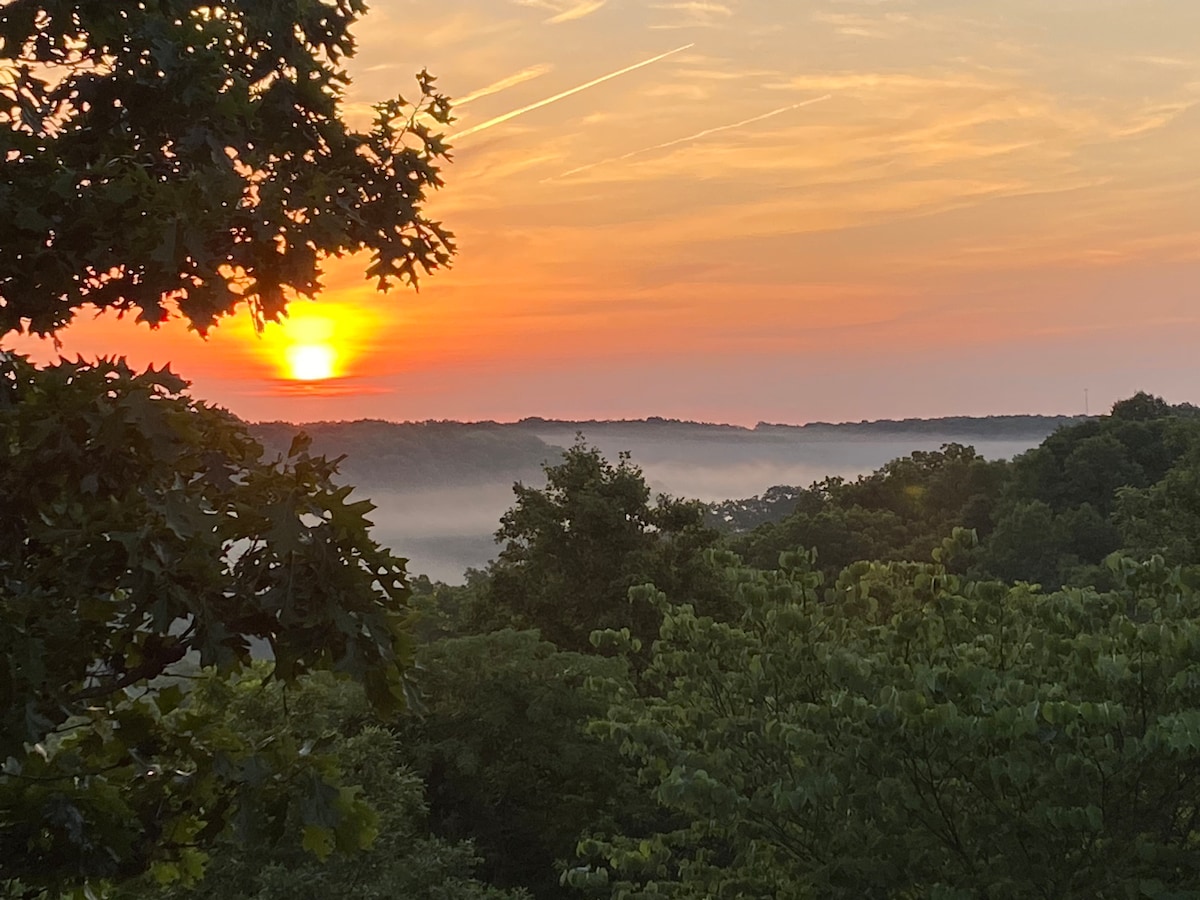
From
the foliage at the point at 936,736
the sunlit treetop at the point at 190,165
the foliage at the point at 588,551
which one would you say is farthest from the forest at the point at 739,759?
the foliage at the point at 588,551

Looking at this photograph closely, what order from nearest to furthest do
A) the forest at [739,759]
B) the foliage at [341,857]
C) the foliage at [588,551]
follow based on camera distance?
the forest at [739,759] < the foliage at [341,857] < the foliage at [588,551]

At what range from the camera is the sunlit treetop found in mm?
7078

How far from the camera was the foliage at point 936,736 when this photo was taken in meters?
10.6

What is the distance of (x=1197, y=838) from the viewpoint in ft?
41.2

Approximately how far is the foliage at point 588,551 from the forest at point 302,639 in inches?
617

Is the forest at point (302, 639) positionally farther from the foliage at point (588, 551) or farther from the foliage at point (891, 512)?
the foliage at point (891, 512)

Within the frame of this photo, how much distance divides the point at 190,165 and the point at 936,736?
27.7 ft

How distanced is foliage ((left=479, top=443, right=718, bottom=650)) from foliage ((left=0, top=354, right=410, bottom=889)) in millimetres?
29613

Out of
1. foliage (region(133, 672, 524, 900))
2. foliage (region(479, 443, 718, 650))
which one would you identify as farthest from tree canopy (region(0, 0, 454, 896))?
foliage (region(479, 443, 718, 650))

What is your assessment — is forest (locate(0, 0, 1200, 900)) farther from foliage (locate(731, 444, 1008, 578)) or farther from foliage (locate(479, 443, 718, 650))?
foliage (locate(731, 444, 1008, 578))

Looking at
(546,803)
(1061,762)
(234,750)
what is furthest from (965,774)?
(546,803)

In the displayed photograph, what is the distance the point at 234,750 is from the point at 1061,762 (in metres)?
7.54

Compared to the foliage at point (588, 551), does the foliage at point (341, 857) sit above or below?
below

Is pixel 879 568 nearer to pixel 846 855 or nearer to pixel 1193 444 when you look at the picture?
pixel 846 855
